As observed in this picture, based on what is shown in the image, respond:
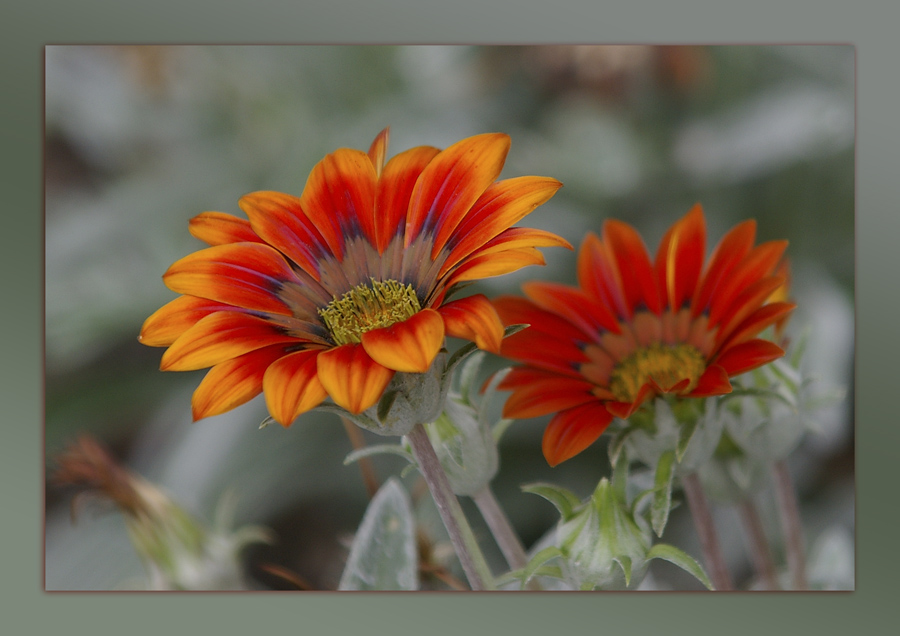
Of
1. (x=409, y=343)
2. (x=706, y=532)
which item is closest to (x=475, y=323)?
(x=409, y=343)

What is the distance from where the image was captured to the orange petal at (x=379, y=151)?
83 cm

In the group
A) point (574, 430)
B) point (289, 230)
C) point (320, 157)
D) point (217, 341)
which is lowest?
point (574, 430)

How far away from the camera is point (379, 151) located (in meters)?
0.85

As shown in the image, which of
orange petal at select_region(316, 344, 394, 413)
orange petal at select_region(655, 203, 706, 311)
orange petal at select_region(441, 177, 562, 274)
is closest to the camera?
orange petal at select_region(316, 344, 394, 413)

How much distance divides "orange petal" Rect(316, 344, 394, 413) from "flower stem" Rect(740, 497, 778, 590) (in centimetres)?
50

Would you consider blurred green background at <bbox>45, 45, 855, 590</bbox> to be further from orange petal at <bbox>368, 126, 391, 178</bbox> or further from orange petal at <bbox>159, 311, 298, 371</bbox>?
orange petal at <bbox>159, 311, 298, 371</bbox>

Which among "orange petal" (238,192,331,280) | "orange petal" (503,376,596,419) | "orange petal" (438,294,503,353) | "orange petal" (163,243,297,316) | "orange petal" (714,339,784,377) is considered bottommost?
"orange petal" (503,376,596,419)

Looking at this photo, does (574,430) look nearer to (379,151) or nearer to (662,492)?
(662,492)

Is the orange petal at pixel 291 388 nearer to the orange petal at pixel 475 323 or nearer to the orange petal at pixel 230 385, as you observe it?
the orange petal at pixel 230 385

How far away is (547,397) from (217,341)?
0.36 m

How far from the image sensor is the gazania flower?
830 mm

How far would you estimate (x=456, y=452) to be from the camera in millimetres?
783

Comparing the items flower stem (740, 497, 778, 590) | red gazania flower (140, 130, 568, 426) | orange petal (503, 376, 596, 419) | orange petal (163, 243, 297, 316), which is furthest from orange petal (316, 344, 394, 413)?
flower stem (740, 497, 778, 590)
